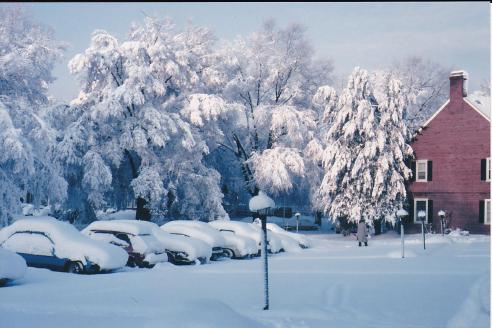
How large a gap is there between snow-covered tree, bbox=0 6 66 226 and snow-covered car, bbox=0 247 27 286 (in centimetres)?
827

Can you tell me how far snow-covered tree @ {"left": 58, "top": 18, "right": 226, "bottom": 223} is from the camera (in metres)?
29.8

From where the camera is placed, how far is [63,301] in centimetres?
1037

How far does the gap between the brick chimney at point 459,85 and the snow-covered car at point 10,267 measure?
3028 centimetres

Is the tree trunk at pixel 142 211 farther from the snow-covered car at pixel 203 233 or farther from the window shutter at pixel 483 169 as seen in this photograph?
the window shutter at pixel 483 169

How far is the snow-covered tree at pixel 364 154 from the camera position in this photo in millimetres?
34531

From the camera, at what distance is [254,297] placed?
1160 cm

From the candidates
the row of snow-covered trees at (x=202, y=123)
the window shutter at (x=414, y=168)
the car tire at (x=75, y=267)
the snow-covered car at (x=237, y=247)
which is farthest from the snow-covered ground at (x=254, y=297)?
the window shutter at (x=414, y=168)

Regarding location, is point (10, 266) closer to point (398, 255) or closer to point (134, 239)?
point (134, 239)

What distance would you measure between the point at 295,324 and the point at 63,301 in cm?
418

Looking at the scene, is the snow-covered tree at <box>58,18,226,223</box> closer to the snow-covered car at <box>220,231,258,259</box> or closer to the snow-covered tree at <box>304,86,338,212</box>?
the snow-covered tree at <box>304,86,338,212</box>

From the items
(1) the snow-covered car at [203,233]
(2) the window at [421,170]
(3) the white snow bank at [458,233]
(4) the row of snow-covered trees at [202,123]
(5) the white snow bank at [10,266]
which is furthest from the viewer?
(2) the window at [421,170]

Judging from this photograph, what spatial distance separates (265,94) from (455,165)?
42.5 ft

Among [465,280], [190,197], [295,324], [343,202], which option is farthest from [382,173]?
[295,324]

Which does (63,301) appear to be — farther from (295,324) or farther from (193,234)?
(193,234)
